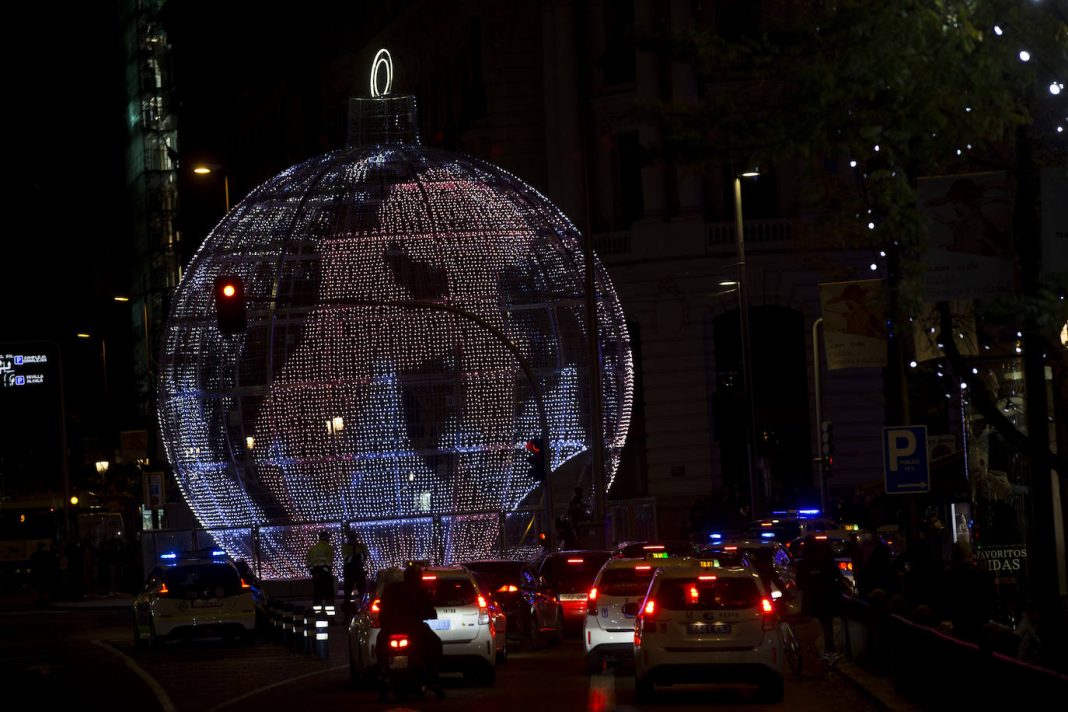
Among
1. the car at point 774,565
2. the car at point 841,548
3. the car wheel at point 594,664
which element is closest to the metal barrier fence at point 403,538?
the car at point 841,548

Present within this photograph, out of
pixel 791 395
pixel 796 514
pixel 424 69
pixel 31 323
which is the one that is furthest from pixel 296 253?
pixel 31 323

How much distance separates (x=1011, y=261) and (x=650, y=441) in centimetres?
4163

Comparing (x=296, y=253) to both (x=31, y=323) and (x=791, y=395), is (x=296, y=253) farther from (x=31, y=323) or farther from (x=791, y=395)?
(x=31, y=323)

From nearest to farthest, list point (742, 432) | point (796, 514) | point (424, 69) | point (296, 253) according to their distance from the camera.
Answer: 1. point (296, 253)
2. point (796, 514)
3. point (742, 432)
4. point (424, 69)

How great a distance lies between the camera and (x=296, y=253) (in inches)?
1496

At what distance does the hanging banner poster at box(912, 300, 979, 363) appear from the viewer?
2273cm

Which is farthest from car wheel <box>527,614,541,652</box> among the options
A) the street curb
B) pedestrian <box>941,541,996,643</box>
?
pedestrian <box>941,541,996,643</box>

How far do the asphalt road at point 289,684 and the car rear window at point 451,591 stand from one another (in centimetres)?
95

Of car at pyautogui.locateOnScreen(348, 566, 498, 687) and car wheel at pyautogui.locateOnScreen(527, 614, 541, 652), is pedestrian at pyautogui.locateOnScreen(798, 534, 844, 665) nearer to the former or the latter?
car at pyautogui.locateOnScreen(348, 566, 498, 687)

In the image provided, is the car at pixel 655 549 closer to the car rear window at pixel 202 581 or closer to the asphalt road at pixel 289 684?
the asphalt road at pixel 289 684

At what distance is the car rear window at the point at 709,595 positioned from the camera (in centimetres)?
2019

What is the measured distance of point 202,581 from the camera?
31.4 m

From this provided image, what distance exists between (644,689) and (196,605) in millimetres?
12642

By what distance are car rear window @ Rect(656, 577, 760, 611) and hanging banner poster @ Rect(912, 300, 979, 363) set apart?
3.69m
